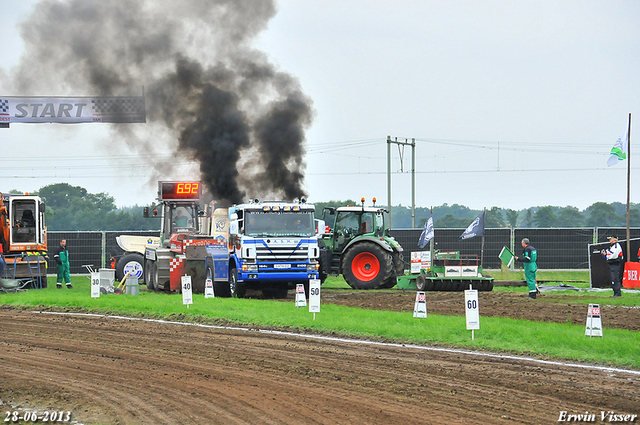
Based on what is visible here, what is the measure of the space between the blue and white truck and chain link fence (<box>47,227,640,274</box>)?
48.5ft

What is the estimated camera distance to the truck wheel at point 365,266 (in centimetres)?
2689

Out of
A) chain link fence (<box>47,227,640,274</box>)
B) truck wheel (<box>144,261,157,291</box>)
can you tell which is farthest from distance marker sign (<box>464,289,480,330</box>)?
chain link fence (<box>47,227,640,274</box>)

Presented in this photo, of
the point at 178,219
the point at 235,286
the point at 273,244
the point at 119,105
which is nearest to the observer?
the point at 273,244

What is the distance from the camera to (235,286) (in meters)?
23.2

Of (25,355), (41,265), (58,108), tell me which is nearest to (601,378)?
(25,355)

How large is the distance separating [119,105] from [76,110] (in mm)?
1764

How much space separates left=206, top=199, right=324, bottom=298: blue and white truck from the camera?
73.6 ft

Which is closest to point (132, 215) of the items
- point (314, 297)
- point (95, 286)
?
point (95, 286)

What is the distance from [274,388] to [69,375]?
3119 millimetres

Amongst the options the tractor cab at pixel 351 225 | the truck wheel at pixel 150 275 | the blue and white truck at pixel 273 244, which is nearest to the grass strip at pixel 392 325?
the blue and white truck at pixel 273 244

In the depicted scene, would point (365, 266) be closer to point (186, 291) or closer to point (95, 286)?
point (186, 291)

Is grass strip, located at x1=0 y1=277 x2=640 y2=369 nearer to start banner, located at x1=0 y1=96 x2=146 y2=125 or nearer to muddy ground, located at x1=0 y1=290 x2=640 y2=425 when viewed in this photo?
muddy ground, located at x1=0 y1=290 x2=640 y2=425

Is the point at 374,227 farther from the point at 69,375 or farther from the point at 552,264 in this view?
the point at 69,375

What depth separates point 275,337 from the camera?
14.9 metres
